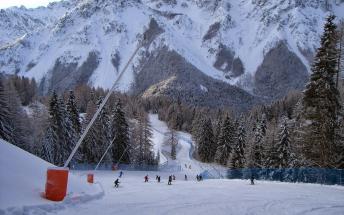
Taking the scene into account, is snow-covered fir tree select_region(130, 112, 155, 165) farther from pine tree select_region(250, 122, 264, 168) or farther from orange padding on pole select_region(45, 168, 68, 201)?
orange padding on pole select_region(45, 168, 68, 201)

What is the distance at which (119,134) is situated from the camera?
79.8 m

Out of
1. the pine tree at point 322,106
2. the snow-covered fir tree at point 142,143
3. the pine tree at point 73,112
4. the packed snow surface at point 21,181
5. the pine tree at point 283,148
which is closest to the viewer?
the packed snow surface at point 21,181

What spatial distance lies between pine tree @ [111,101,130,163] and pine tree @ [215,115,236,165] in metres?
27.3

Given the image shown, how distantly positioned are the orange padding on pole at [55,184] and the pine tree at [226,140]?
8672 centimetres

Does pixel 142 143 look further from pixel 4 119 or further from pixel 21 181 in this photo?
pixel 21 181

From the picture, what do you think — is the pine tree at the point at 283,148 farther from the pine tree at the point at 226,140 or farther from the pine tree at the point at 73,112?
the pine tree at the point at 226,140

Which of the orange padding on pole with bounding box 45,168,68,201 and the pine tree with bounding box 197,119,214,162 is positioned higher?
the pine tree with bounding box 197,119,214,162

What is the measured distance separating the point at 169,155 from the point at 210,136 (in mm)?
19399

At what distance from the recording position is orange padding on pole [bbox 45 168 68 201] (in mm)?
15727

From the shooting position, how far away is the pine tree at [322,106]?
125ft

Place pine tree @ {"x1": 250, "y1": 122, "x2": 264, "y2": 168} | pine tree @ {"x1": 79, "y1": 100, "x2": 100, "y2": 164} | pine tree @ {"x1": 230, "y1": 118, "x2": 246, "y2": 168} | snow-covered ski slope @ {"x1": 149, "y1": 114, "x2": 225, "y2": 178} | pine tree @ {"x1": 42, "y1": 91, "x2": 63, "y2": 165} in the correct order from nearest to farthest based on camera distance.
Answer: pine tree @ {"x1": 42, "y1": 91, "x2": 63, "y2": 165} < pine tree @ {"x1": 250, "y1": 122, "x2": 264, "y2": 168} < pine tree @ {"x1": 79, "y1": 100, "x2": 100, "y2": 164} < pine tree @ {"x1": 230, "y1": 118, "x2": 246, "y2": 168} < snow-covered ski slope @ {"x1": 149, "y1": 114, "x2": 225, "y2": 178}

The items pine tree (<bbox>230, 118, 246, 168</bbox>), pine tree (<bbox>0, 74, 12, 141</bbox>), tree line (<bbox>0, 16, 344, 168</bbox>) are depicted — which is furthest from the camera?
pine tree (<bbox>230, 118, 246, 168</bbox>)

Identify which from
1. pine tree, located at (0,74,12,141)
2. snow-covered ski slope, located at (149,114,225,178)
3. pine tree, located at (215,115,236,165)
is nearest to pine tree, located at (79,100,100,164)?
pine tree, located at (0,74,12,141)

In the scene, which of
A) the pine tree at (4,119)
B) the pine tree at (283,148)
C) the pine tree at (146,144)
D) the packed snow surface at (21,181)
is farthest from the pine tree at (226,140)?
the packed snow surface at (21,181)
